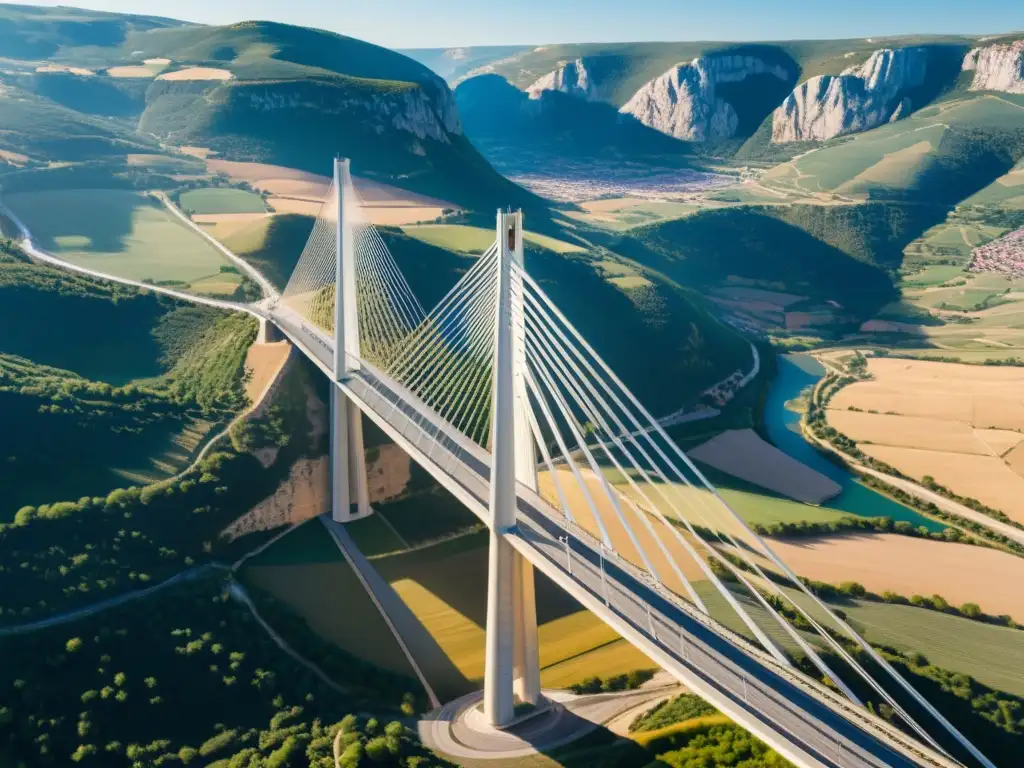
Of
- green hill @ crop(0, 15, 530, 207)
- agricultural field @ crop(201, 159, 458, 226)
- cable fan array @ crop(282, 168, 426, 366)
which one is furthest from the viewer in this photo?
green hill @ crop(0, 15, 530, 207)

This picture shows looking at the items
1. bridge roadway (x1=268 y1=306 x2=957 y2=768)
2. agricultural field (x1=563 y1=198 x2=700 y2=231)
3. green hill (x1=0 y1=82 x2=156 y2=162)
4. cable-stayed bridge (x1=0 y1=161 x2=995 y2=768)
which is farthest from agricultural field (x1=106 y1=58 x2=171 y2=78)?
bridge roadway (x1=268 y1=306 x2=957 y2=768)

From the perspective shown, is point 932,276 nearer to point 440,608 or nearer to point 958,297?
point 958,297

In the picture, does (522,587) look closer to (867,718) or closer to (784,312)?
(867,718)

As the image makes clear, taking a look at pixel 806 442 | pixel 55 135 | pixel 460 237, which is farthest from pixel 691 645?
pixel 55 135

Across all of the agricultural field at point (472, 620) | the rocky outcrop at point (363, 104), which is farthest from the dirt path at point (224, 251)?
the rocky outcrop at point (363, 104)

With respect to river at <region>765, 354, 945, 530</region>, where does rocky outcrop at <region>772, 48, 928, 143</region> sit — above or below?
above

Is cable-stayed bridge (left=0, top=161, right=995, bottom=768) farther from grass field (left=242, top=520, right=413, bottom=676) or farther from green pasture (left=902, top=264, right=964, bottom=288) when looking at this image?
green pasture (left=902, top=264, right=964, bottom=288)
